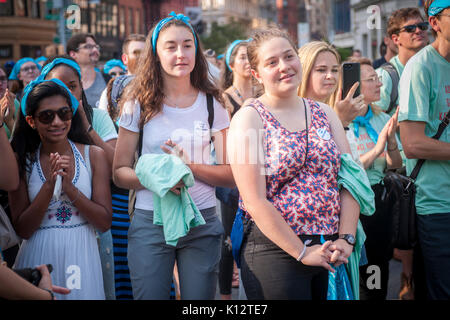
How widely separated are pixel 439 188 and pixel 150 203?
196 cm

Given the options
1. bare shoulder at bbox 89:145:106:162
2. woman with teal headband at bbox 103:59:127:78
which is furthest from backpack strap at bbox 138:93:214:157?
woman with teal headband at bbox 103:59:127:78

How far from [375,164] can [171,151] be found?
1.88 meters

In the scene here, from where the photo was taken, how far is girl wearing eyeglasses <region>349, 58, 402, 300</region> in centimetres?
450

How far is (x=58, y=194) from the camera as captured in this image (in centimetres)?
362

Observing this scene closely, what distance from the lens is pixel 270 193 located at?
10.3ft

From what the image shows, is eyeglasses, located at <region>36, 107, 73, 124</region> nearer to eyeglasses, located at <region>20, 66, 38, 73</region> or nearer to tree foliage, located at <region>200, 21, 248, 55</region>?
eyeglasses, located at <region>20, 66, 38, 73</region>

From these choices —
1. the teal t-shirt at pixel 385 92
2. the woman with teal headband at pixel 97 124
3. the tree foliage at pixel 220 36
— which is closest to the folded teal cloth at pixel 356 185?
the woman with teal headband at pixel 97 124

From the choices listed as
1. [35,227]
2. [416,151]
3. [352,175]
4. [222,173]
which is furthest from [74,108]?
[416,151]

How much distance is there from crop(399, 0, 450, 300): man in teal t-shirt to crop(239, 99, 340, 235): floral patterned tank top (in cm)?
114

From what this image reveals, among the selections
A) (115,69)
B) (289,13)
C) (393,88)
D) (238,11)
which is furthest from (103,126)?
(289,13)

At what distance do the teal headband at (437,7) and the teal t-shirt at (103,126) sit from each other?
7.95 ft

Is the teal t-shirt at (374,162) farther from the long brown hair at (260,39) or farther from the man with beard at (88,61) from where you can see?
the man with beard at (88,61)

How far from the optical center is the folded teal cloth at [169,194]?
3.31 meters
